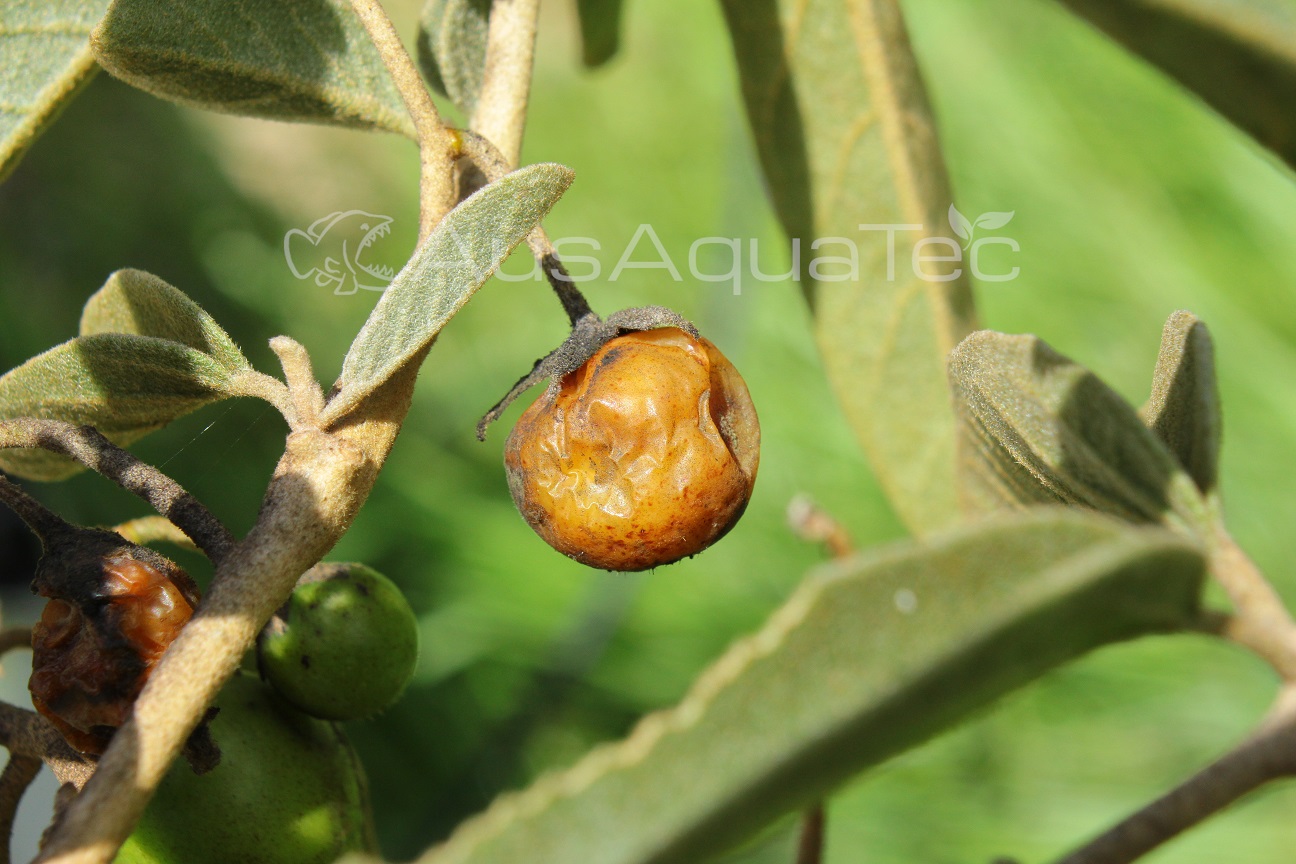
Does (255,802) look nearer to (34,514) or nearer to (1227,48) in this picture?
(34,514)

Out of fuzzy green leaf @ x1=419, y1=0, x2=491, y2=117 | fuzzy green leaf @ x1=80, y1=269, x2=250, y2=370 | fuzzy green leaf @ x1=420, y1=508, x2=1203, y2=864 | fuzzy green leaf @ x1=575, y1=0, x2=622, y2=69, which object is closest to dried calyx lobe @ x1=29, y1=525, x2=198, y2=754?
fuzzy green leaf @ x1=80, y1=269, x2=250, y2=370

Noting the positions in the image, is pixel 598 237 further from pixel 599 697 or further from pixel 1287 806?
pixel 1287 806

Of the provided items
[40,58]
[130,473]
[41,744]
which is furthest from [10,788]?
[40,58]

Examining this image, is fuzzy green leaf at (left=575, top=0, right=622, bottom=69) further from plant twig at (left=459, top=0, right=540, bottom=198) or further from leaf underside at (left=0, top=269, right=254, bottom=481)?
leaf underside at (left=0, top=269, right=254, bottom=481)

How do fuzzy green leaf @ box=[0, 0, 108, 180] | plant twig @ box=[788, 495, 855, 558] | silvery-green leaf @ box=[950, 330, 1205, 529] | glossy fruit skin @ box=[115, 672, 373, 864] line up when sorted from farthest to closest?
1. plant twig @ box=[788, 495, 855, 558]
2. fuzzy green leaf @ box=[0, 0, 108, 180]
3. glossy fruit skin @ box=[115, 672, 373, 864]
4. silvery-green leaf @ box=[950, 330, 1205, 529]

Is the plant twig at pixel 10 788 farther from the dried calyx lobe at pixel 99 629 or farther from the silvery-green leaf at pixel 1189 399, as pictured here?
the silvery-green leaf at pixel 1189 399

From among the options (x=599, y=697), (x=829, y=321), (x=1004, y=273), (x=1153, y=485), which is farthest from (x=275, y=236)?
(x=1153, y=485)
